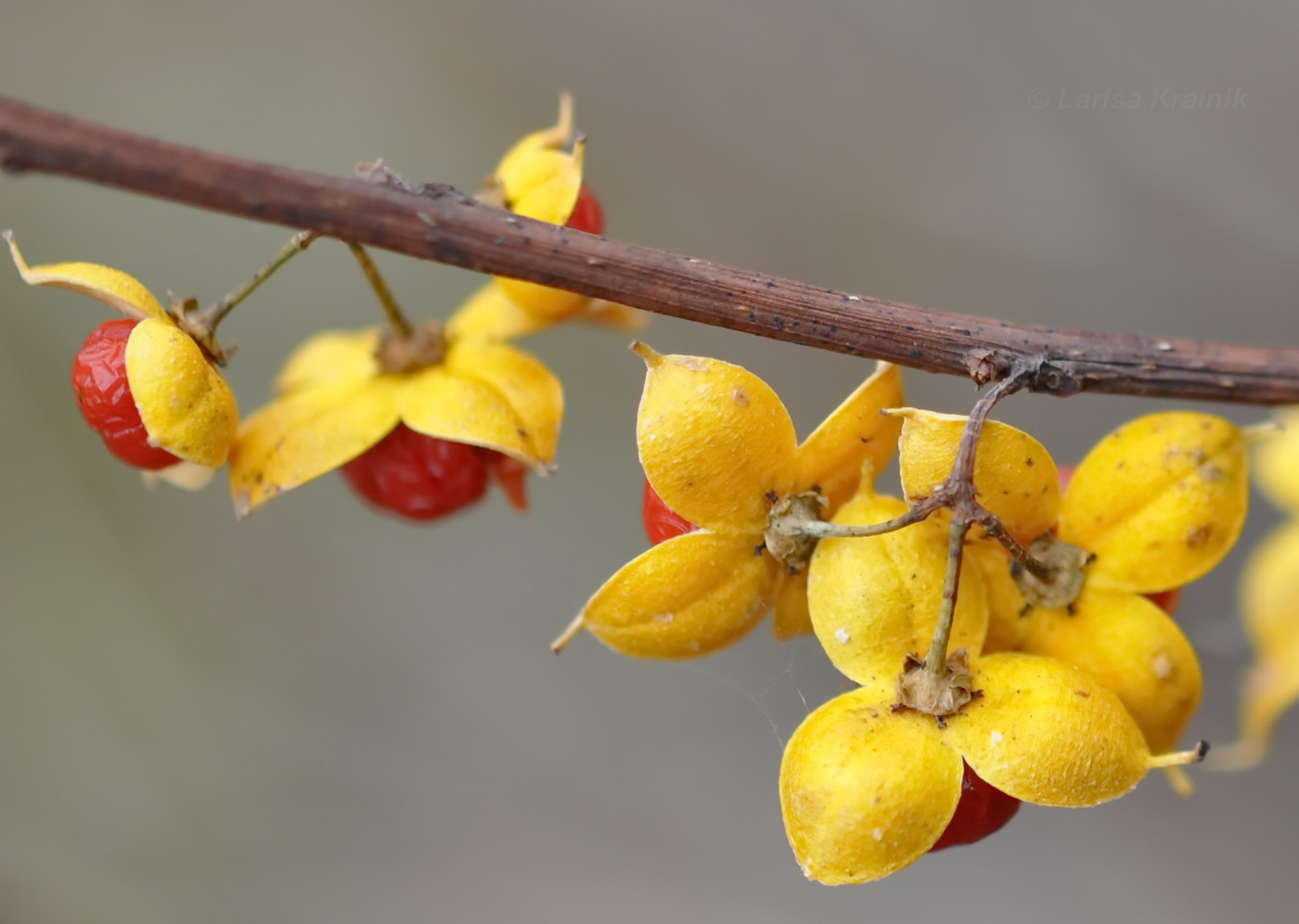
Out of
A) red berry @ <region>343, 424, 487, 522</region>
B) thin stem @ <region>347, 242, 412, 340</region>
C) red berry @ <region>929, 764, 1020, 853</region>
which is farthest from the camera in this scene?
red berry @ <region>343, 424, 487, 522</region>

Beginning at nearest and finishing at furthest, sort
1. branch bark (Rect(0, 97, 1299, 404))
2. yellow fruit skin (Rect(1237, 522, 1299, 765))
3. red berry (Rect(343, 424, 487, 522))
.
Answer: branch bark (Rect(0, 97, 1299, 404)), red berry (Rect(343, 424, 487, 522)), yellow fruit skin (Rect(1237, 522, 1299, 765))

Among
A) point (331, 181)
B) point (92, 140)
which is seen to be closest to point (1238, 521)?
point (331, 181)

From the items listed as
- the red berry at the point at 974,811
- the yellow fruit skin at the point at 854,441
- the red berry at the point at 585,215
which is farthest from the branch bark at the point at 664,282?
the red berry at the point at 974,811

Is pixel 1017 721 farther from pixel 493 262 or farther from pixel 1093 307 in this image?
pixel 1093 307

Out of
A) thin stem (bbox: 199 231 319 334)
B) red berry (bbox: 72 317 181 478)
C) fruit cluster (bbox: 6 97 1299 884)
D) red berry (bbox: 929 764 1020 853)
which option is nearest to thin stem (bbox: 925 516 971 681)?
fruit cluster (bbox: 6 97 1299 884)

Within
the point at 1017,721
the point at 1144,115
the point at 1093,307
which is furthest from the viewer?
the point at 1093,307

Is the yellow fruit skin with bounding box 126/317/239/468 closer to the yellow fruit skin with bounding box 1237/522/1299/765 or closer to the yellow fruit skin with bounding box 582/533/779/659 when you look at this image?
the yellow fruit skin with bounding box 582/533/779/659
